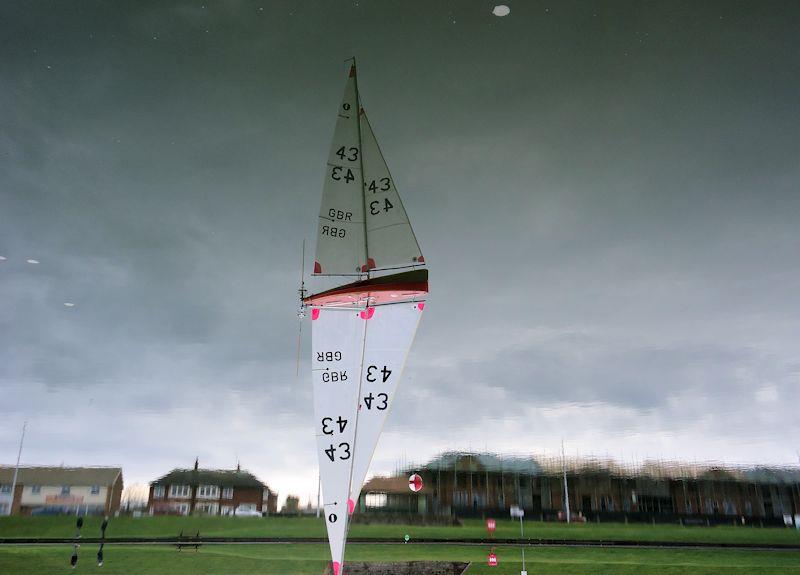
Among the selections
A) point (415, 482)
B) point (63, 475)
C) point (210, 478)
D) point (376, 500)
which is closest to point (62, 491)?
point (63, 475)

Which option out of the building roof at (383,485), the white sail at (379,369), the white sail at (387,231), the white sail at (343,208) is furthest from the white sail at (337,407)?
the building roof at (383,485)

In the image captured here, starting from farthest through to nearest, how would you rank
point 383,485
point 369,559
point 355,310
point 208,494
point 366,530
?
point 208,494 < point 383,485 < point 366,530 < point 369,559 < point 355,310

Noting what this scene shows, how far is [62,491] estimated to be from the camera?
37625 mm

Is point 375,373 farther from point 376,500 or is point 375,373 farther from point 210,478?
point 210,478

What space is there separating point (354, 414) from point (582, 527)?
94.5 feet

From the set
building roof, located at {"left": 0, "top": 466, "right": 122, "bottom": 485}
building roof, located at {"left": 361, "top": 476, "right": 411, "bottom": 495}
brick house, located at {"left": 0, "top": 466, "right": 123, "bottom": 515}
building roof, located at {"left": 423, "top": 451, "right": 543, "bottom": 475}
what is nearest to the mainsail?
building roof, located at {"left": 423, "top": 451, "right": 543, "bottom": 475}

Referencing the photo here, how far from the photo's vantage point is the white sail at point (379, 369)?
394 inches

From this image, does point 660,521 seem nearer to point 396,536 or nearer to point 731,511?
point 731,511

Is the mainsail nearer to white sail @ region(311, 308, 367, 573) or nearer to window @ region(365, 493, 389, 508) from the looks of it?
white sail @ region(311, 308, 367, 573)

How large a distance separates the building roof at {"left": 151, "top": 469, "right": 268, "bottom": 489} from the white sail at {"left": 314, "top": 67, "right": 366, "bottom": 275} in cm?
2661

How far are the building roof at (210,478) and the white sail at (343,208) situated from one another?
26610mm

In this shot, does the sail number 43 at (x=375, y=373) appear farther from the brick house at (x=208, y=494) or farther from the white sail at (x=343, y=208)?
the brick house at (x=208, y=494)

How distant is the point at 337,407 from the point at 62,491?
118 ft

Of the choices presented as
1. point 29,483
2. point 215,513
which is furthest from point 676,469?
point 29,483
